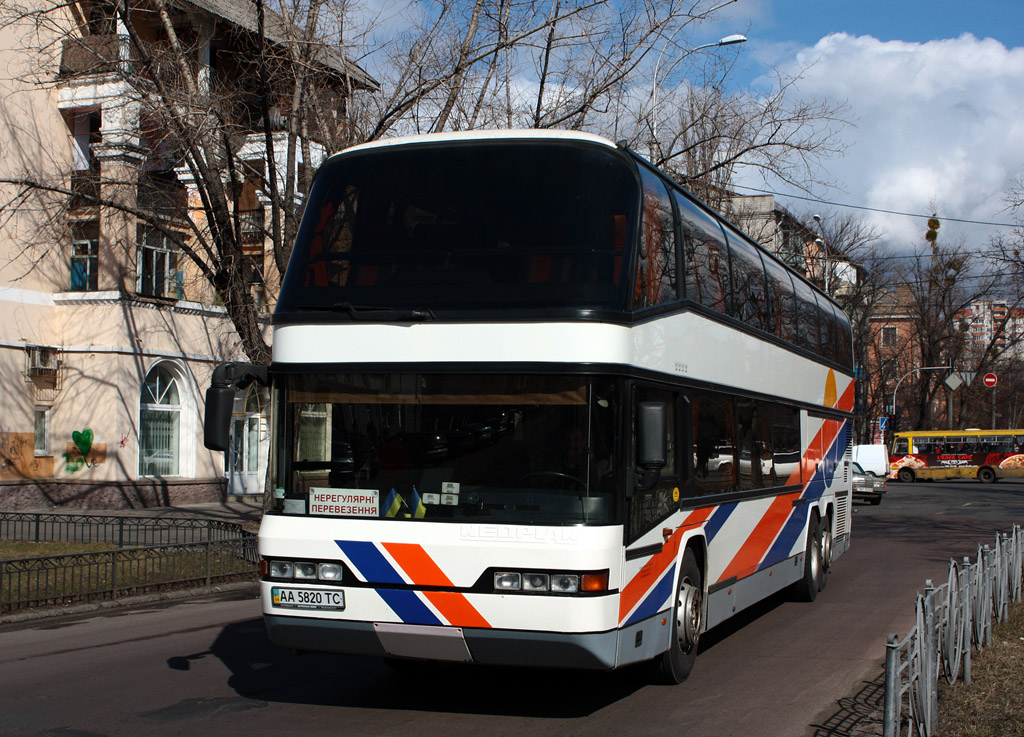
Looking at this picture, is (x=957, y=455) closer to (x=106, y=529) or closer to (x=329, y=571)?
(x=106, y=529)

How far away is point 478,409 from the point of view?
274 inches

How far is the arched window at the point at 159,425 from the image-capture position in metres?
28.5

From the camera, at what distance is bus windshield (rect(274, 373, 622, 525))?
679 cm

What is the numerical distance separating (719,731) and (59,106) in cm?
2689

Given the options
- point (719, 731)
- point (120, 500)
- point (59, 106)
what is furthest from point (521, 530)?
point (59, 106)

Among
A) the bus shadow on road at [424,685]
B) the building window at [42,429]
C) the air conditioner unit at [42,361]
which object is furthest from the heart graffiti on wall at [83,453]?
the bus shadow on road at [424,685]

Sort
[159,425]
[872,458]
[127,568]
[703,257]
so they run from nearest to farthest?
[703,257] → [127,568] → [159,425] → [872,458]

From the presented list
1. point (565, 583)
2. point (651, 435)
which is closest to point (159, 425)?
point (565, 583)

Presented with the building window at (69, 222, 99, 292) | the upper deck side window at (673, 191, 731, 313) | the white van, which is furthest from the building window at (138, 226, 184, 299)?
the white van

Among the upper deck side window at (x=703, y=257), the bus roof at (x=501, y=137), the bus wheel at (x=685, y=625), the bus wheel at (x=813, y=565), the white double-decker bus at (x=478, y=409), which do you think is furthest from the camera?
the bus wheel at (x=813, y=565)

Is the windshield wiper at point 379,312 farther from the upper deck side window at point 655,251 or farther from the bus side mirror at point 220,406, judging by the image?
the upper deck side window at point 655,251

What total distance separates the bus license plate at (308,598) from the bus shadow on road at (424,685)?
984 millimetres

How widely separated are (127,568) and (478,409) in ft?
31.5

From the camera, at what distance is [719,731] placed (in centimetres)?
699
